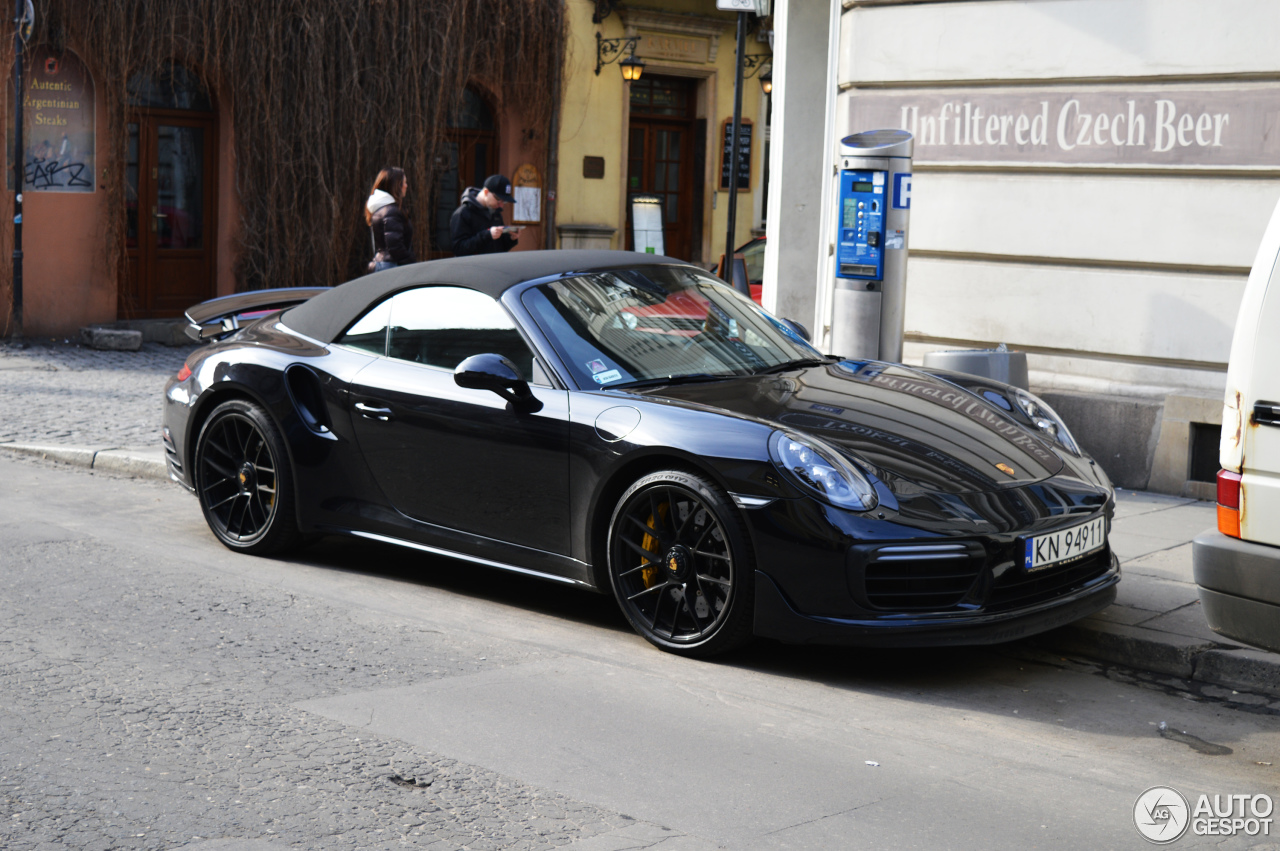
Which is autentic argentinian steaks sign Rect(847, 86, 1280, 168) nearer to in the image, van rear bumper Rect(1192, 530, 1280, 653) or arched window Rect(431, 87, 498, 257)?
van rear bumper Rect(1192, 530, 1280, 653)

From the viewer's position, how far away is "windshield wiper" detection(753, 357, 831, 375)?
6.05 m

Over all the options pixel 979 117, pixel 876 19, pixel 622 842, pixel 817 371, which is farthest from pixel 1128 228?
pixel 622 842

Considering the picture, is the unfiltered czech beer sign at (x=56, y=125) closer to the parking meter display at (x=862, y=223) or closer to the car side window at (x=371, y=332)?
the parking meter display at (x=862, y=223)

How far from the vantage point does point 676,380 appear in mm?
5723

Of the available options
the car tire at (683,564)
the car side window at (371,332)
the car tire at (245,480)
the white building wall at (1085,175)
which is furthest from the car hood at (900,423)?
the white building wall at (1085,175)

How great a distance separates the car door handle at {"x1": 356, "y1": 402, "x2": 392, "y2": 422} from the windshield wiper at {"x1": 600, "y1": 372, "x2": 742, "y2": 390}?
3.50 feet

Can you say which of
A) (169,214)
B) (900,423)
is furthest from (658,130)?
(900,423)

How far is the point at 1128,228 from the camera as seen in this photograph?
8984 millimetres

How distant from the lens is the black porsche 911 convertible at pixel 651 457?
193 inches

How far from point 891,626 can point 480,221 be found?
8.19m

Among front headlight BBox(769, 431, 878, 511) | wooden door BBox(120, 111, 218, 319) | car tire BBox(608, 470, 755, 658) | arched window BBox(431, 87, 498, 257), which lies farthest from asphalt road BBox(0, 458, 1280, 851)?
arched window BBox(431, 87, 498, 257)

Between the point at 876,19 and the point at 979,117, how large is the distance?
1.08 meters

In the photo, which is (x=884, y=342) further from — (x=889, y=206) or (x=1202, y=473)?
(x=1202, y=473)

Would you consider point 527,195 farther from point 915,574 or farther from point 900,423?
point 915,574
